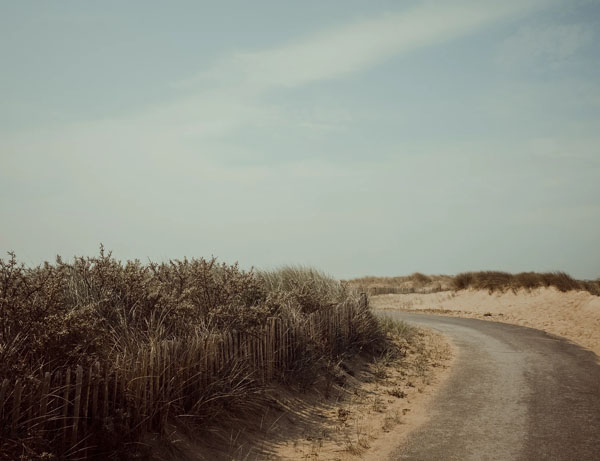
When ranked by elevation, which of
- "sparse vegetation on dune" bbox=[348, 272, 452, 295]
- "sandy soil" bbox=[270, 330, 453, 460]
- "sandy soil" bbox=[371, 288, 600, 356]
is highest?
"sparse vegetation on dune" bbox=[348, 272, 452, 295]

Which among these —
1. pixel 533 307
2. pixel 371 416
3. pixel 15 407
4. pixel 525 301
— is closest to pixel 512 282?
pixel 525 301

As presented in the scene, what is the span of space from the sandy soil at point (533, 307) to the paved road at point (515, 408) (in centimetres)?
301

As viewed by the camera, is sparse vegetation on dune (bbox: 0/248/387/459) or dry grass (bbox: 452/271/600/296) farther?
dry grass (bbox: 452/271/600/296)

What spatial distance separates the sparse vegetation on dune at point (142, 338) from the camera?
5551mm

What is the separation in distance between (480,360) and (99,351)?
10043 mm

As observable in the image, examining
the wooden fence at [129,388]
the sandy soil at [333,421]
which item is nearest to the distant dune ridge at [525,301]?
the sandy soil at [333,421]

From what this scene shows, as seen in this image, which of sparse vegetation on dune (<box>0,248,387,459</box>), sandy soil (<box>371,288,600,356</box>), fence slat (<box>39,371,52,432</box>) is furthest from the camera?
sandy soil (<box>371,288,600,356</box>)

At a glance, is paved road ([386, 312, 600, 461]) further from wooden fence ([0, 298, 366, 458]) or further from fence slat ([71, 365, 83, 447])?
fence slat ([71, 365, 83, 447])

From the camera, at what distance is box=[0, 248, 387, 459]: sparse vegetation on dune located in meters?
5.55

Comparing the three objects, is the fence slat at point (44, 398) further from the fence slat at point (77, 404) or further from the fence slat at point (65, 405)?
the fence slat at point (77, 404)

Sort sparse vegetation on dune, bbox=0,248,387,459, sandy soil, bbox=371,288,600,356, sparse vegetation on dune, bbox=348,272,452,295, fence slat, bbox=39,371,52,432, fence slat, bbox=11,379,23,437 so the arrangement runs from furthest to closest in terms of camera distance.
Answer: sparse vegetation on dune, bbox=348,272,452,295 < sandy soil, bbox=371,288,600,356 < sparse vegetation on dune, bbox=0,248,387,459 < fence slat, bbox=39,371,52,432 < fence slat, bbox=11,379,23,437

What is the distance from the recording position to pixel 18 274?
6969mm

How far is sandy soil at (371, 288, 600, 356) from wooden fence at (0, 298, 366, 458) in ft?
37.1

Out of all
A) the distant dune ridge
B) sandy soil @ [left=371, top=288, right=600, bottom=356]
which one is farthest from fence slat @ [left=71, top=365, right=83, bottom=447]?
the distant dune ridge
